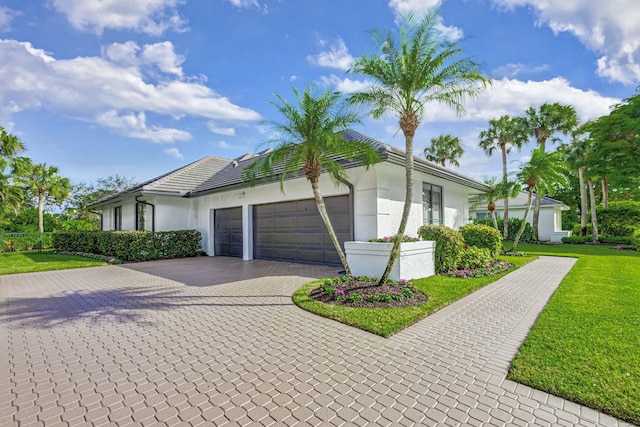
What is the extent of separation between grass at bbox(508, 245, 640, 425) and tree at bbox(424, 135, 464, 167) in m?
24.7

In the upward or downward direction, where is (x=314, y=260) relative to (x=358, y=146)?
downward

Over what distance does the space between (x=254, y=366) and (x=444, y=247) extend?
276 inches

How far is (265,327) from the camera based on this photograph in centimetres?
470

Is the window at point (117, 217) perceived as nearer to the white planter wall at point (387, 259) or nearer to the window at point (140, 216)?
the window at point (140, 216)

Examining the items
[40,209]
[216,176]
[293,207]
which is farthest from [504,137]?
[40,209]

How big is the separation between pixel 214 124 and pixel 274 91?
9895 mm

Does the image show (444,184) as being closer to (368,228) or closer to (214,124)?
→ (368,228)

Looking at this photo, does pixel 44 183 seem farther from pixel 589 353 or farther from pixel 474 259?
pixel 589 353

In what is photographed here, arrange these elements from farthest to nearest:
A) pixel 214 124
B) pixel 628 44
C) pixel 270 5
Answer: pixel 214 124 → pixel 628 44 → pixel 270 5

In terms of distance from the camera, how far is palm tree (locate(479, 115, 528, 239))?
925 inches

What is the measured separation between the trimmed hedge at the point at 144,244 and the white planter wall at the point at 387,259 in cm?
971

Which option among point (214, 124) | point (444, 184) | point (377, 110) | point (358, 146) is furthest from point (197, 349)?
point (214, 124)

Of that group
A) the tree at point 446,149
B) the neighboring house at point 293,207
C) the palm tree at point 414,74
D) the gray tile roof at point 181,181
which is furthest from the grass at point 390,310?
the tree at point 446,149

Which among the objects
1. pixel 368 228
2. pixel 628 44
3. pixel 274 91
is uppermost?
pixel 628 44
